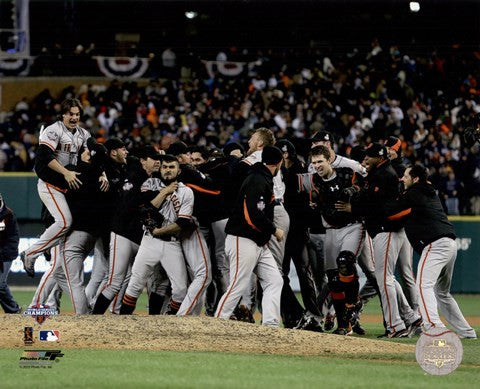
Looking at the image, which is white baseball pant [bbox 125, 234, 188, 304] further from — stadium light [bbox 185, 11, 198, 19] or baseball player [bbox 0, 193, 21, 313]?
stadium light [bbox 185, 11, 198, 19]

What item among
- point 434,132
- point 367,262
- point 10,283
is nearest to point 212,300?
point 367,262

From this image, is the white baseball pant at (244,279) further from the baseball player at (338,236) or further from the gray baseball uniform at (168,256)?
the baseball player at (338,236)

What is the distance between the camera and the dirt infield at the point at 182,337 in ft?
31.1

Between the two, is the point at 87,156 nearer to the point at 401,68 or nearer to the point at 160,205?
the point at 160,205

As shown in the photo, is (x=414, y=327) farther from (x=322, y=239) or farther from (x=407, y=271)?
(x=322, y=239)

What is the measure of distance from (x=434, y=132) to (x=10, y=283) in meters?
9.48

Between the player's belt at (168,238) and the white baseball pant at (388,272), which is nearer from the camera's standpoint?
the player's belt at (168,238)

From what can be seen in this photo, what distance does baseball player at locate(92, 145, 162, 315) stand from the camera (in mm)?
11492

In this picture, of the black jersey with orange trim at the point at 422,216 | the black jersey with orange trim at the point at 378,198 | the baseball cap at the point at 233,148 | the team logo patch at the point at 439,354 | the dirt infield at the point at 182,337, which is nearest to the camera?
the team logo patch at the point at 439,354

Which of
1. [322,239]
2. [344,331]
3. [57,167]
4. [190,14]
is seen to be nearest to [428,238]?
[344,331]

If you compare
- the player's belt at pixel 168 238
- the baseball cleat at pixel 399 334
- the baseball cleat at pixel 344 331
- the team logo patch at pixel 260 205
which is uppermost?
the team logo patch at pixel 260 205

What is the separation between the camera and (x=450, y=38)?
91.9 ft

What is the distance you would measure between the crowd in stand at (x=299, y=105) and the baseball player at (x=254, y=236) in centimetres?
1089

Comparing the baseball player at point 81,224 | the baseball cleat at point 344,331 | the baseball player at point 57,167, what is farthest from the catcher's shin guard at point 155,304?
the baseball cleat at point 344,331
